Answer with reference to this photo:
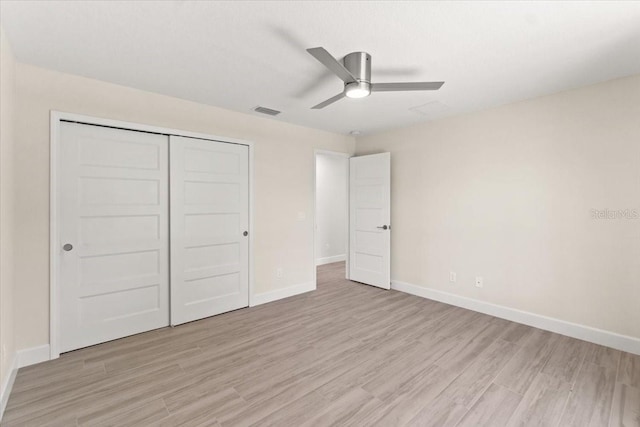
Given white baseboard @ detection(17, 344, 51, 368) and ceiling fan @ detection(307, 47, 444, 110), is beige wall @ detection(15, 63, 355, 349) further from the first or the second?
ceiling fan @ detection(307, 47, 444, 110)

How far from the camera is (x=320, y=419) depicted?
1.84 m

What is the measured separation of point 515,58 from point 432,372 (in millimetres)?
2611

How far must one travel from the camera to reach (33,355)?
2.45 meters

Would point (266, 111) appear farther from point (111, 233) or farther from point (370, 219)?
point (370, 219)

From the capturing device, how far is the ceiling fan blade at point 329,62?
1765 millimetres

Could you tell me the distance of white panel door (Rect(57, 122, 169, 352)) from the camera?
2.63m

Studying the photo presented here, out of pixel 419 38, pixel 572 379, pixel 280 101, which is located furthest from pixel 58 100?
pixel 572 379

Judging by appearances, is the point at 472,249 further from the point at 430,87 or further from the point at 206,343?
the point at 206,343

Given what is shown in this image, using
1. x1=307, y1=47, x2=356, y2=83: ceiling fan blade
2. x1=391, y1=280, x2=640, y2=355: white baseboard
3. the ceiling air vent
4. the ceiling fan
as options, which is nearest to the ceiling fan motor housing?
the ceiling fan

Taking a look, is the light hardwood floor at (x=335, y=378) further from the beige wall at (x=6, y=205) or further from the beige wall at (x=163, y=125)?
the beige wall at (x=163, y=125)

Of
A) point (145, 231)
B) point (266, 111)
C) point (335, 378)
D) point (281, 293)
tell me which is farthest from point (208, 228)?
point (335, 378)

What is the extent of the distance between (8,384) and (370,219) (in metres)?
4.19

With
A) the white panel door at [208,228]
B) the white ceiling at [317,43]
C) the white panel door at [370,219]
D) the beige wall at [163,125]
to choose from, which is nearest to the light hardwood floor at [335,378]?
the white panel door at [208,228]

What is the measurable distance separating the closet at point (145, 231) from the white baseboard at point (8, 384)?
0.30 meters
